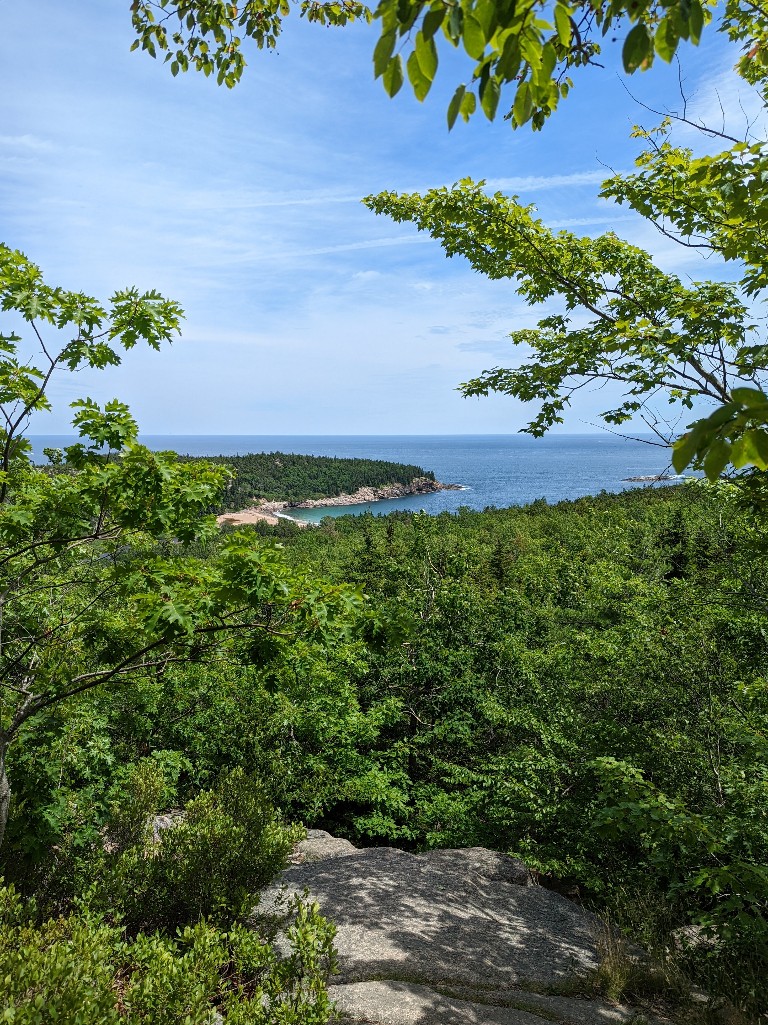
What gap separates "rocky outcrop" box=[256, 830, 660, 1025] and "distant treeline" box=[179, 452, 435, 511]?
123 metres

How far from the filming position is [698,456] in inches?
57.6

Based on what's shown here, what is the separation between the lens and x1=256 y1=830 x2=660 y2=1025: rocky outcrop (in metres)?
4.79

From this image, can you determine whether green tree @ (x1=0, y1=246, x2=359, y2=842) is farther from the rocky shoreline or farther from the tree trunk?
the rocky shoreline

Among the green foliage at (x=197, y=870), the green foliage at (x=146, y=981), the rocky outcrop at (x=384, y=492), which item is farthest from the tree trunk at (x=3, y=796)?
the rocky outcrop at (x=384, y=492)

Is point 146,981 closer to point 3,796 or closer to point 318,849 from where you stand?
point 3,796

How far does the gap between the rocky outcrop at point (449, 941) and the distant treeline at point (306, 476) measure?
4838 inches

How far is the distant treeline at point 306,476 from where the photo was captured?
469ft

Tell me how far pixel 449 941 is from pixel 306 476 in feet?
521

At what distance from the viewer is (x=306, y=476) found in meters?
A: 162

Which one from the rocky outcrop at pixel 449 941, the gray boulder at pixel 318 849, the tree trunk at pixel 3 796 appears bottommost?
the gray boulder at pixel 318 849

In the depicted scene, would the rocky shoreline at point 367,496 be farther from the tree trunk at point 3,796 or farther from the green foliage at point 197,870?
the tree trunk at point 3,796

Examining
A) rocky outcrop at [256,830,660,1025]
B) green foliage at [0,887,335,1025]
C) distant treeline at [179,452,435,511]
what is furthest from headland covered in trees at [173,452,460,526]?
green foliage at [0,887,335,1025]

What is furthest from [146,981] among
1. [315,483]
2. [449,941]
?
[315,483]

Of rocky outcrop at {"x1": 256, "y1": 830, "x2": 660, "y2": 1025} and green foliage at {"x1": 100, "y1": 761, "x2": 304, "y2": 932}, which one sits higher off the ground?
green foliage at {"x1": 100, "y1": 761, "x2": 304, "y2": 932}
